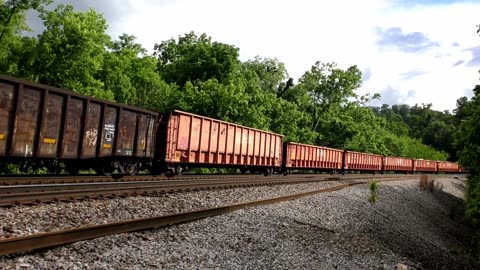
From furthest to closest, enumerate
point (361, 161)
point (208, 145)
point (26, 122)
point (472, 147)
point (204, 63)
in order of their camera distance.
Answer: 1. point (204, 63)
2. point (361, 161)
3. point (208, 145)
4. point (26, 122)
5. point (472, 147)

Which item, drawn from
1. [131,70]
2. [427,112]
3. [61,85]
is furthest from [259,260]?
[427,112]

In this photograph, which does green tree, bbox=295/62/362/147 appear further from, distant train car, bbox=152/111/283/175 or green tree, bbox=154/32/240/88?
distant train car, bbox=152/111/283/175

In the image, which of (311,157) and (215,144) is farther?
(311,157)

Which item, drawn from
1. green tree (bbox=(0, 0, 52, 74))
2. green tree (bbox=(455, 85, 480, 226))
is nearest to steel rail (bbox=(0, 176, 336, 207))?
green tree (bbox=(455, 85, 480, 226))

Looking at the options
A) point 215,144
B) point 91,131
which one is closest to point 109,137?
point 91,131

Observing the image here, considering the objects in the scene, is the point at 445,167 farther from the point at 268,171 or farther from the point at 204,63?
the point at 268,171

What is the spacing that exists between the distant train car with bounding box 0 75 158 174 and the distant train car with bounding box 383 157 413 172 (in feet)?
133

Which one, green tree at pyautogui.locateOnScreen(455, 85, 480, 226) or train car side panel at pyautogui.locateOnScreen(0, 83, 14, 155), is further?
train car side panel at pyautogui.locateOnScreen(0, 83, 14, 155)

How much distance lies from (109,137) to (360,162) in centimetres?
3380

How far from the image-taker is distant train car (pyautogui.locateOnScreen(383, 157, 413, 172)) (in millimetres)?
51844

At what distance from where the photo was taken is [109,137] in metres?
15.0

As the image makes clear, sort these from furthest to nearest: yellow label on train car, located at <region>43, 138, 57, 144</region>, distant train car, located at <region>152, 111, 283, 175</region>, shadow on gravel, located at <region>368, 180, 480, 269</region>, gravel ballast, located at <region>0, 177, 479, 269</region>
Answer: distant train car, located at <region>152, 111, 283, 175</region> < yellow label on train car, located at <region>43, 138, 57, 144</region> < shadow on gravel, located at <region>368, 180, 480, 269</region> < gravel ballast, located at <region>0, 177, 479, 269</region>

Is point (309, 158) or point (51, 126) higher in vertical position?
point (309, 158)

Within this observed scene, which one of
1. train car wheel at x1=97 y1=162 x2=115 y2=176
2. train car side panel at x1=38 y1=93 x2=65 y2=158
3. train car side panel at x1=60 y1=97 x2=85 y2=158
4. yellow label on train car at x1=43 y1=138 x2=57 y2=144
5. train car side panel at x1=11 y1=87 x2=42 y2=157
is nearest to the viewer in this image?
train car side panel at x1=11 y1=87 x2=42 y2=157
